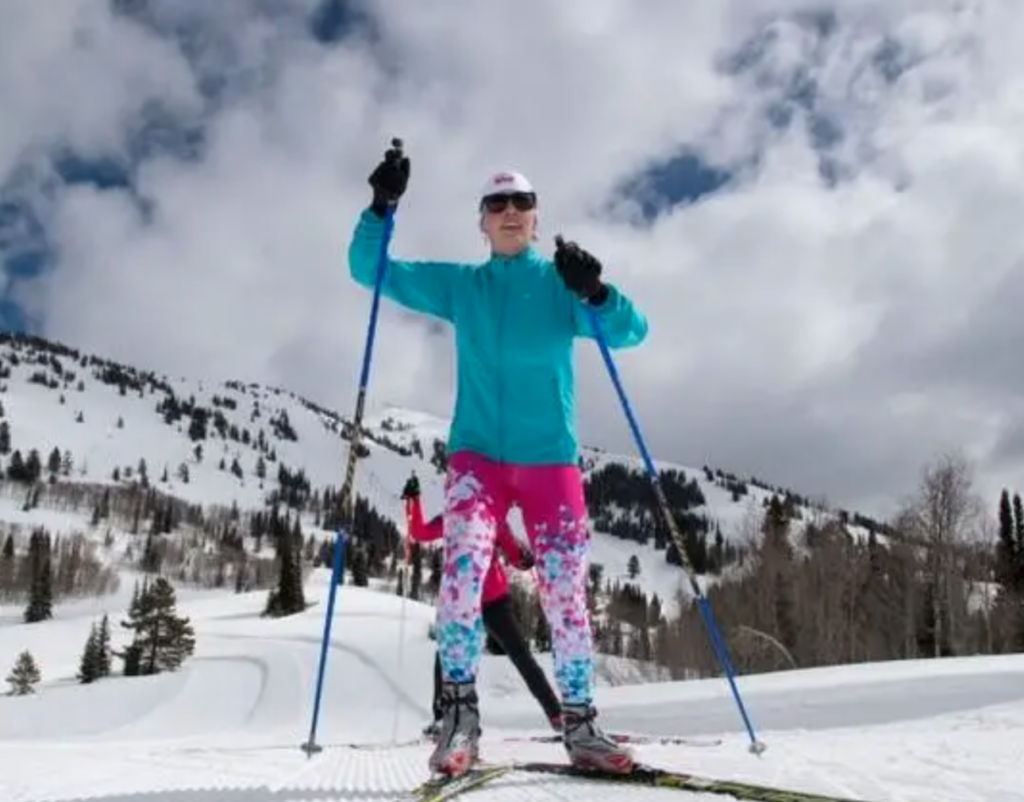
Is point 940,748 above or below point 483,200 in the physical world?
below

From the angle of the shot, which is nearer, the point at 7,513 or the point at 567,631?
the point at 567,631

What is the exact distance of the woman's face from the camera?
4762 millimetres

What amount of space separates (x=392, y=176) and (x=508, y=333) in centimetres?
94

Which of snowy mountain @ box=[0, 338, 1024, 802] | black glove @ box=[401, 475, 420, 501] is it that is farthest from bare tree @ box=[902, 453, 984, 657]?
black glove @ box=[401, 475, 420, 501]

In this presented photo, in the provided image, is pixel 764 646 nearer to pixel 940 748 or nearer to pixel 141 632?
pixel 141 632

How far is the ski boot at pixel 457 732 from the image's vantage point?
367 cm

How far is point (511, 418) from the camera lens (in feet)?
14.5

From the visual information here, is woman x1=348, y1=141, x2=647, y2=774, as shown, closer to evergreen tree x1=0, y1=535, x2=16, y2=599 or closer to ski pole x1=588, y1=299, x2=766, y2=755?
ski pole x1=588, y1=299, x2=766, y2=755

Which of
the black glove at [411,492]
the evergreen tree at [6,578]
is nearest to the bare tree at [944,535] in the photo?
the black glove at [411,492]

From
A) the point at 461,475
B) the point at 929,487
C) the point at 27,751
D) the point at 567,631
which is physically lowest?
the point at 27,751

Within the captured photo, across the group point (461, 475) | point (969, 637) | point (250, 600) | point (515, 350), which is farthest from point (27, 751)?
Answer: point (250, 600)

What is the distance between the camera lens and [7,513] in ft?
A: 609

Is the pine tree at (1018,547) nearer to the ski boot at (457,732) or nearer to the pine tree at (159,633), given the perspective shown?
the pine tree at (159,633)

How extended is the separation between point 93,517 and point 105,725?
174740mm
